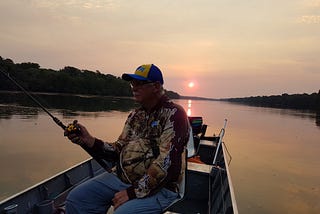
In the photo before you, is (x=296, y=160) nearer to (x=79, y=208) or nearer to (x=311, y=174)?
(x=311, y=174)

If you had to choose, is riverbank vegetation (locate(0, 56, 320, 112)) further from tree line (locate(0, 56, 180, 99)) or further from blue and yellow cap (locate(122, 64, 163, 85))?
blue and yellow cap (locate(122, 64, 163, 85))

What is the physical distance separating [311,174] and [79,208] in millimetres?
14679

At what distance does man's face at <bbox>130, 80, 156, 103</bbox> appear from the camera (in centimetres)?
283

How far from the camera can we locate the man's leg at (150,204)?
2.52 meters

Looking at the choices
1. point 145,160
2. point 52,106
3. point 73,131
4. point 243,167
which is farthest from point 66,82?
point 145,160

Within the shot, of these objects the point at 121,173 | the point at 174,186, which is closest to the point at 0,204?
the point at 121,173

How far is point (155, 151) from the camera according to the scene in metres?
2.73

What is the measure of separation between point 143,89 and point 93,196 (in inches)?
47.9

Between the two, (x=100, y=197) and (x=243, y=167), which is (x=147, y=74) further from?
(x=243, y=167)

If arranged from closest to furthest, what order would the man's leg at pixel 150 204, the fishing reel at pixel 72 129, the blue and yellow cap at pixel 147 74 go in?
the man's leg at pixel 150 204, the blue and yellow cap at pixel 147 74, the fishing reel at pixel 72 129

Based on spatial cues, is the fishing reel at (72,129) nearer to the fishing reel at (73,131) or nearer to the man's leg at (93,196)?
the fishing reel at (73,131)

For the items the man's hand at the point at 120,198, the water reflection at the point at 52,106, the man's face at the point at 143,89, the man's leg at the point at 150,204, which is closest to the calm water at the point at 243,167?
the water reflection at the point at 52,106

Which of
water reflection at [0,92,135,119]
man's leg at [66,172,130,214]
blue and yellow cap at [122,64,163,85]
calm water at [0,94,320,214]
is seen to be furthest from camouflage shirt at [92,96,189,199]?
water reflection at [0,92,135,119]

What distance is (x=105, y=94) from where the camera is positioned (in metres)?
108
